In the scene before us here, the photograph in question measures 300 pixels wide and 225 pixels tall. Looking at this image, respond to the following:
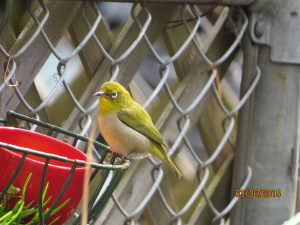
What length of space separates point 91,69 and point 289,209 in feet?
4.34

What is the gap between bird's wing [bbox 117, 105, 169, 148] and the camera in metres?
1.63

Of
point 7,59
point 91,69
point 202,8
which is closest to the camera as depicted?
point 7,59

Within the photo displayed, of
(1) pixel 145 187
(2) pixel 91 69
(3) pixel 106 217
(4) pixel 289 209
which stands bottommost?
(3) pixel 106 217

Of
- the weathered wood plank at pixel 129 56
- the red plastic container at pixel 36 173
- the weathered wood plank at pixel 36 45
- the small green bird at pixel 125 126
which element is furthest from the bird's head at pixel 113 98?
the red plastic container at pixel 36 173

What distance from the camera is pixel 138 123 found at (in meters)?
1.65

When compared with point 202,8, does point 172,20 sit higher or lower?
lower

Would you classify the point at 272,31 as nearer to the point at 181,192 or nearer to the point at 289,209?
the point at 289,209

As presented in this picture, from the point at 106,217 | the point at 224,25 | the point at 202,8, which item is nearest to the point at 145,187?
the point at 106,217

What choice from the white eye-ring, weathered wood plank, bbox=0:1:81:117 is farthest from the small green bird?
weathered wood plank, bbox=0:1:81:117

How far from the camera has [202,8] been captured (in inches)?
97.0

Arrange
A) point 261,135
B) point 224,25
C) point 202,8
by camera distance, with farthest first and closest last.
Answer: point 202,8 → point 224,25 → point 261,135

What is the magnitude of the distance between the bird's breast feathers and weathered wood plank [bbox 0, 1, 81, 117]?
353 mm

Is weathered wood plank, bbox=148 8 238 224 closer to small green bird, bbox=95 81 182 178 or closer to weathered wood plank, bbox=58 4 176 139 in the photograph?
weathered wood plank, bbox=58 4 176 139

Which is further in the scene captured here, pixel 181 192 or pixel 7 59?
pixel 181 192
